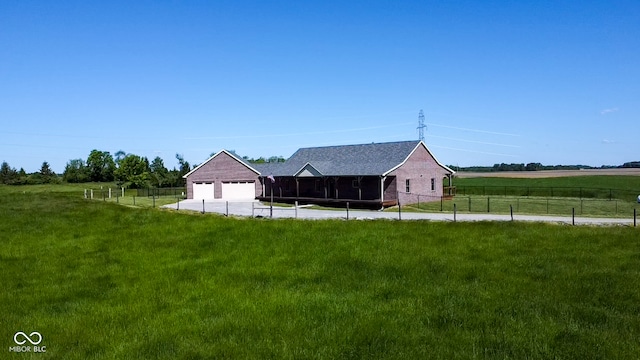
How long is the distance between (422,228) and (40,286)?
14.1 meters

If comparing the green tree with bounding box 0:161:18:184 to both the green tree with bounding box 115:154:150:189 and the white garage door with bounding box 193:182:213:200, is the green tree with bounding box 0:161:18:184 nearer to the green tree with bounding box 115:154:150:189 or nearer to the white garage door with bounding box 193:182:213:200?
the green tree with bounding box 115:154:150:189

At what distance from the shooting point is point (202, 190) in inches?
1981

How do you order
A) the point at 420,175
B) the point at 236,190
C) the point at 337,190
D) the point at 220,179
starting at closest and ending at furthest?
the point at 337,190
the point at 420,175
the point at 220,179
the point at 236,190

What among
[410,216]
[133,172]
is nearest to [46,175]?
[133,172]

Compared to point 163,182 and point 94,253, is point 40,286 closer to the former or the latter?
point 94,253

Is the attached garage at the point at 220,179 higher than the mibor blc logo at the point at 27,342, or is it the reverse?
the attached garage at the point at 220,179

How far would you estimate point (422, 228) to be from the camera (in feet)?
64.3

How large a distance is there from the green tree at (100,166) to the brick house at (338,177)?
65.2 meters

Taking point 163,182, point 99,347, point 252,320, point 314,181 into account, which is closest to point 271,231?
point 252,320

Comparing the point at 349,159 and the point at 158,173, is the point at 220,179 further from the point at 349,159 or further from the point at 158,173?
the point at 158,173

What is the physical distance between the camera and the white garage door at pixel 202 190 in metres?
50.2

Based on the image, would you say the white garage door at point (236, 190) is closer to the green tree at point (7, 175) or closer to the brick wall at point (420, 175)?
the brick wall at point (420, 175)

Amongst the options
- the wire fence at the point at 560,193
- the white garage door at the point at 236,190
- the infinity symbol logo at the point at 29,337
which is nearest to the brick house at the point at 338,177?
the white garage door at the point at 236,190

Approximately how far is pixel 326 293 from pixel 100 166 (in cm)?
11596
